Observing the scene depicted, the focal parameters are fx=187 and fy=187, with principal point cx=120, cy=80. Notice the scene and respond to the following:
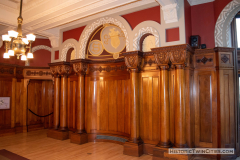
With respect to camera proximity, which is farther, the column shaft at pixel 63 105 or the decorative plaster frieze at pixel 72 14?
the column shaft at pixel 63 105

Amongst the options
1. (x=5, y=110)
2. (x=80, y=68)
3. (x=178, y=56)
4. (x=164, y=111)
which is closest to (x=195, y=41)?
(x=178, y=56)

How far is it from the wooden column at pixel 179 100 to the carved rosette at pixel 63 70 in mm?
3870

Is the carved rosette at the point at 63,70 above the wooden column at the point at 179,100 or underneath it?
above

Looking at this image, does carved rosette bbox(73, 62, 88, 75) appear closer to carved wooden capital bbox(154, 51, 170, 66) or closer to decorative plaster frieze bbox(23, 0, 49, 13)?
decorative plaster frieze bbox(23, 0, 49, 13)

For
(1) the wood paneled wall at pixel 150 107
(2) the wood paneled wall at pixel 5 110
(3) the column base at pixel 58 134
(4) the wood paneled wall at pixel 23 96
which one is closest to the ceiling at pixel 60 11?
(4) the wood paneled wall at pixel 23 96

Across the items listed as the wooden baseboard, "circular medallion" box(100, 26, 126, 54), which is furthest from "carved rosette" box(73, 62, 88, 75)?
the wooden baseboard

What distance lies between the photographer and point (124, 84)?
5969 millimetres

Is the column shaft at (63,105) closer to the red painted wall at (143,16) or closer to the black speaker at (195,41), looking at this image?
the red painted wall at (143,16)

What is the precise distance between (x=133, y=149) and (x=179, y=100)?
1744 mm

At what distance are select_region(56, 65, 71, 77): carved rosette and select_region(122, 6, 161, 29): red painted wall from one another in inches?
108

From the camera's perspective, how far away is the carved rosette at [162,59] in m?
4.47

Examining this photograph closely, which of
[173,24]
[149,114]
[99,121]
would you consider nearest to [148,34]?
[173,24]

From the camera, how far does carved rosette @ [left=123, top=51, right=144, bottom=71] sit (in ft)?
16.1

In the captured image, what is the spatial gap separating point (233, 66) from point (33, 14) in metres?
5.96
